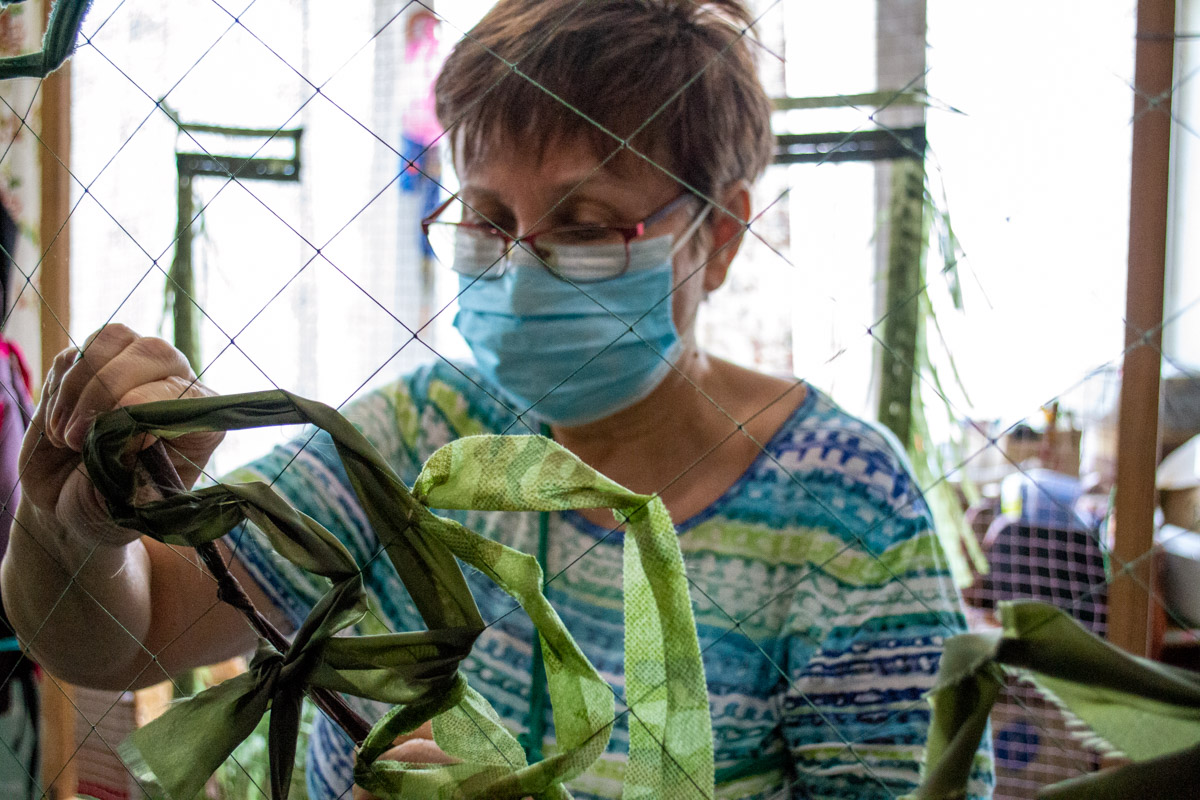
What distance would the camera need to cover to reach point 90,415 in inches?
12.5

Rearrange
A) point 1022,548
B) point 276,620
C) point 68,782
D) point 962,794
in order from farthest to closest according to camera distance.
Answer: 1. point 1022,548
2. point 68,782
3. point 276,620
4. point 962,794

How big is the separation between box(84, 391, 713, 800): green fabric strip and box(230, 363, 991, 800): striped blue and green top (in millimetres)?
72

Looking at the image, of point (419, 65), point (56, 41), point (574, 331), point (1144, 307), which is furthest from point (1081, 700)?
point (419, 65)

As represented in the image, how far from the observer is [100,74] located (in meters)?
0.42

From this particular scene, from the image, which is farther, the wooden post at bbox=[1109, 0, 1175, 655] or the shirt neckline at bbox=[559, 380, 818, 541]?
the shirt neckline at bbox=[559, 380, 818, 541]

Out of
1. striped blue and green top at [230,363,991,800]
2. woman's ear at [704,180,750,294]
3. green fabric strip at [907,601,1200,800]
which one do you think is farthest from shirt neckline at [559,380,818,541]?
green fabric strip at [907,601,1200,800]

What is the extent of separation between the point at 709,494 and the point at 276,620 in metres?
0.23

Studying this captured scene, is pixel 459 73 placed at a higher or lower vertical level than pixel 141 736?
higher

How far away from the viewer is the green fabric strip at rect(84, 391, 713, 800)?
251mm

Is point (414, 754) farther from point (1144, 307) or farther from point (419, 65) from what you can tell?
point (419, 65)

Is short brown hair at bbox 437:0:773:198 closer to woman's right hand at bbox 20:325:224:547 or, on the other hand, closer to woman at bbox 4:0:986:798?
woman at bbox 4:0:986:798

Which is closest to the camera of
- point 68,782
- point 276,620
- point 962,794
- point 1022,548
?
point 962,794

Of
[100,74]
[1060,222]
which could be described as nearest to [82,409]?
[100,74]

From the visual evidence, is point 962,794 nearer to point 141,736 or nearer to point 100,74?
point 141,736
